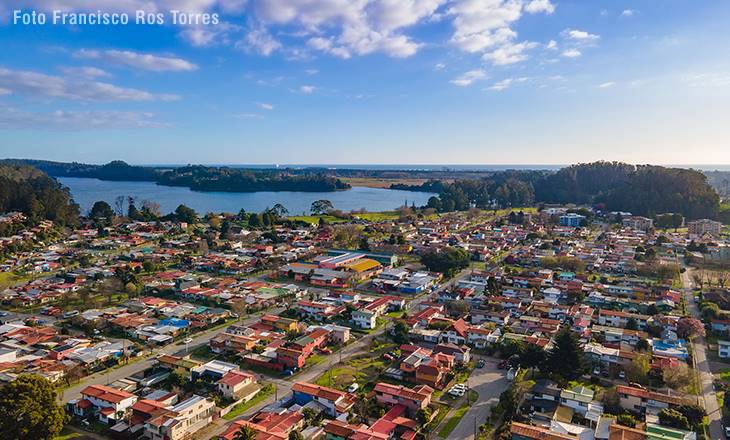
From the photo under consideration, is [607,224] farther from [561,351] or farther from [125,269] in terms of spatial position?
[125,269]

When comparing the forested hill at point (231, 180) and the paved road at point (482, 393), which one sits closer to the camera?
the paved road at point (482, 393)

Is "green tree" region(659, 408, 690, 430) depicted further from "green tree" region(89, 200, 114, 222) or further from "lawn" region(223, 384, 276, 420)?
"green tree" region(89, 200, 114, 222)

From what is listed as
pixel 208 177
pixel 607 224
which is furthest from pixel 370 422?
pixel 208 177

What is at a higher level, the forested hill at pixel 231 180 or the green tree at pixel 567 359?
the forested hill at pixel 231 180

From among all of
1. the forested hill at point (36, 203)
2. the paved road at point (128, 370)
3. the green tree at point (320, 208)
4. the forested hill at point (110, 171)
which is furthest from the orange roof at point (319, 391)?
the forested hill at point (110, 171)

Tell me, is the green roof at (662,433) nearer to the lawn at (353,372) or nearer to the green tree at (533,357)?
the green tree at (533,357)

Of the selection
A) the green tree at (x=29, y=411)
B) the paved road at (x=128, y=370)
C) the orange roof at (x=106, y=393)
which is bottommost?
the paved road at (x=128, y=370)

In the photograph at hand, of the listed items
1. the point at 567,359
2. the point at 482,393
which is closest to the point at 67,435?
the point at 482,393

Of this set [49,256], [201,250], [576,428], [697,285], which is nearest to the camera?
[576,428]
